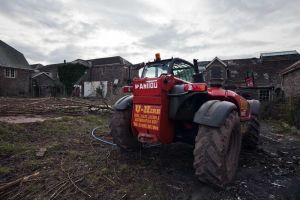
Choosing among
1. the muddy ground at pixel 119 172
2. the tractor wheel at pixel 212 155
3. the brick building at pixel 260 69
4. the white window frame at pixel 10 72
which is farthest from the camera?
the white window frame at pixel 10 72

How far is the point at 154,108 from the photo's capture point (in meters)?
4.36

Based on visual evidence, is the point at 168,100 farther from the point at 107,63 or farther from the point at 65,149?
the point at 107,63

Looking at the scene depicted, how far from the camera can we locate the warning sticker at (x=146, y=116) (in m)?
4.32

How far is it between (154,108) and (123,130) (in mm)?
1120

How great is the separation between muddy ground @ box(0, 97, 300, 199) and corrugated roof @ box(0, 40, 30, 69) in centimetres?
3018

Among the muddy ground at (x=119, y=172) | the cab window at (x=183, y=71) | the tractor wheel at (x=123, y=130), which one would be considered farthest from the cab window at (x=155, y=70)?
the muddy ground at (x=119, y=172)

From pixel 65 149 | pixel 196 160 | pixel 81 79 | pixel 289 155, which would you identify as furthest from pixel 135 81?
pixel 81 79

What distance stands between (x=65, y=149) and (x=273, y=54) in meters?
35.3

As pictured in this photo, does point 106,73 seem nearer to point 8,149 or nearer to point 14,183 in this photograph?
point 8,149

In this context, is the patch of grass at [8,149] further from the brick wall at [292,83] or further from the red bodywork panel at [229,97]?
the brick wall at [292,83]

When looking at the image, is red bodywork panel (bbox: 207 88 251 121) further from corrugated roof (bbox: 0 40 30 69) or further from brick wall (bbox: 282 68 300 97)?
corrugated roof (bbox: 0 40 30 69)

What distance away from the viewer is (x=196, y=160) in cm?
383

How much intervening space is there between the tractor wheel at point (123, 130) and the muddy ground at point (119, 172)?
1.04 ft

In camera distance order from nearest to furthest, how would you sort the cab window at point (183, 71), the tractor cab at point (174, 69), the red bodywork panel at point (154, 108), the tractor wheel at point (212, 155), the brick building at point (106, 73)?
the tractor wheel at point (212, 155), the red bodywork panel at point (154, 108), the tractor cab at point (174, 69), the cab window at point (183, 71), the brick building at point (106, 73)
